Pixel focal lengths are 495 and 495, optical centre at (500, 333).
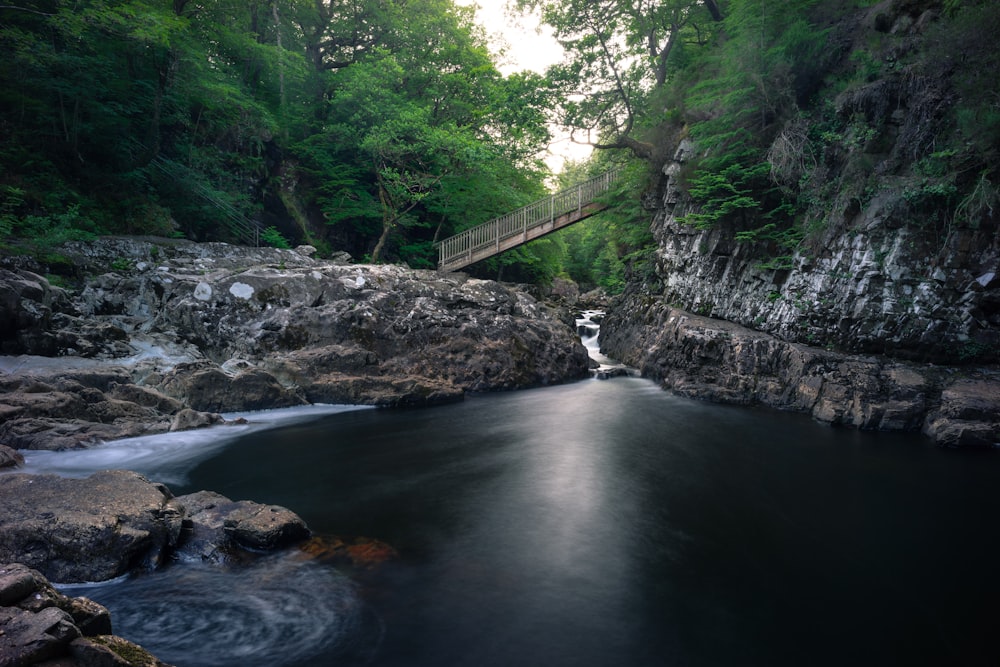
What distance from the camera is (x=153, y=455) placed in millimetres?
7230

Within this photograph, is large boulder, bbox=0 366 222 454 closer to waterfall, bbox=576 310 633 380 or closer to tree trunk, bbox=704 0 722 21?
waterfall, bbox=576 310 633 380

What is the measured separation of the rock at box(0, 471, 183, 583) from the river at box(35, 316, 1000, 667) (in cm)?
22

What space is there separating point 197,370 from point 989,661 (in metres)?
11.5

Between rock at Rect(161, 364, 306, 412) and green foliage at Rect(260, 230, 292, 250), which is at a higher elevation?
green foliage at Rect(260, 230, 292, 250)

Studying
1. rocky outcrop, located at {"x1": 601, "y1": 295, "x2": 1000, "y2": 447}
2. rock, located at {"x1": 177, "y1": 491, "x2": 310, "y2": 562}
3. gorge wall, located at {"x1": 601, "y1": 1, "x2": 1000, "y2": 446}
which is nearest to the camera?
rock, located at {"x1": 177, "y1": 491, "x2": 310, "y2": 562}

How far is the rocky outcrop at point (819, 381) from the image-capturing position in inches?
341

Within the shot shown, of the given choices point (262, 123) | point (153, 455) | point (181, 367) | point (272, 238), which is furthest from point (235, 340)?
point (262, 123)

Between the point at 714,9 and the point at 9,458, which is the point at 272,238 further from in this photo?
the point at 714,9

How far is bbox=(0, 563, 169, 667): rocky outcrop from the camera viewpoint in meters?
2.37

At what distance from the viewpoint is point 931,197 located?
9.70 m

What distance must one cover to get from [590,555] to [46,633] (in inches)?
166

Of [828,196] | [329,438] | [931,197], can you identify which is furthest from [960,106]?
[329,438]

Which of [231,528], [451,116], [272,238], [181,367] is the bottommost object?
[231,528]

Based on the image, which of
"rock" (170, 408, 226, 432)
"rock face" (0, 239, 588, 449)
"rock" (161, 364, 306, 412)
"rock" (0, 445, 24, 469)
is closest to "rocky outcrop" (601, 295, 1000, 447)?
"rock face" (0, 239, 588, 449)
